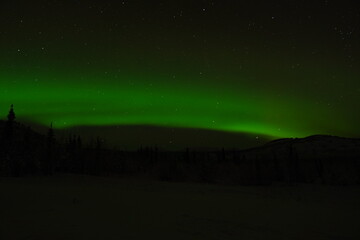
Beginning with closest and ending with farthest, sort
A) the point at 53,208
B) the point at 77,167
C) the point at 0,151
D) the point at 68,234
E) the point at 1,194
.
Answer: the point at 68,234 → the point at 53,208 → the point at 1,194 → the point at 0,151 → the point at 77,167

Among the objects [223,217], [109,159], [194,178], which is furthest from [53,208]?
[109,159]

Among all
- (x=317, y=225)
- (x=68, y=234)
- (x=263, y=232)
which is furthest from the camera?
(x=317, y=225)

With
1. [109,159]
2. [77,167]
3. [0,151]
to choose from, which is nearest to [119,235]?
[0,151]

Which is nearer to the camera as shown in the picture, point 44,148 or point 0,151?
point 0,151

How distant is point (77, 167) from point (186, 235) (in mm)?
67437

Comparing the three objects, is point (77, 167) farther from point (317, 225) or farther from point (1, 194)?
point (317, 225)

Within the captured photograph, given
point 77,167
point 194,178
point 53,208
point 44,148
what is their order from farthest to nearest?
point 77,167, point 194,178, point 44,148, point 53,208

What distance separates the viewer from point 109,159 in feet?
290

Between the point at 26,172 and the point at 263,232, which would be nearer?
the point at 263,232

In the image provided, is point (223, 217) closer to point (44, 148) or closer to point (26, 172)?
point (26, 172)

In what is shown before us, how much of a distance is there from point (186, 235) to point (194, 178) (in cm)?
5761

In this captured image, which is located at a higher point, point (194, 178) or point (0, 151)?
point (0, 151)

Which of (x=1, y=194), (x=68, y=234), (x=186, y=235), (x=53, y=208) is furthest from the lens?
(x=1, y=194)

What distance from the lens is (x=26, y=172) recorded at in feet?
177
